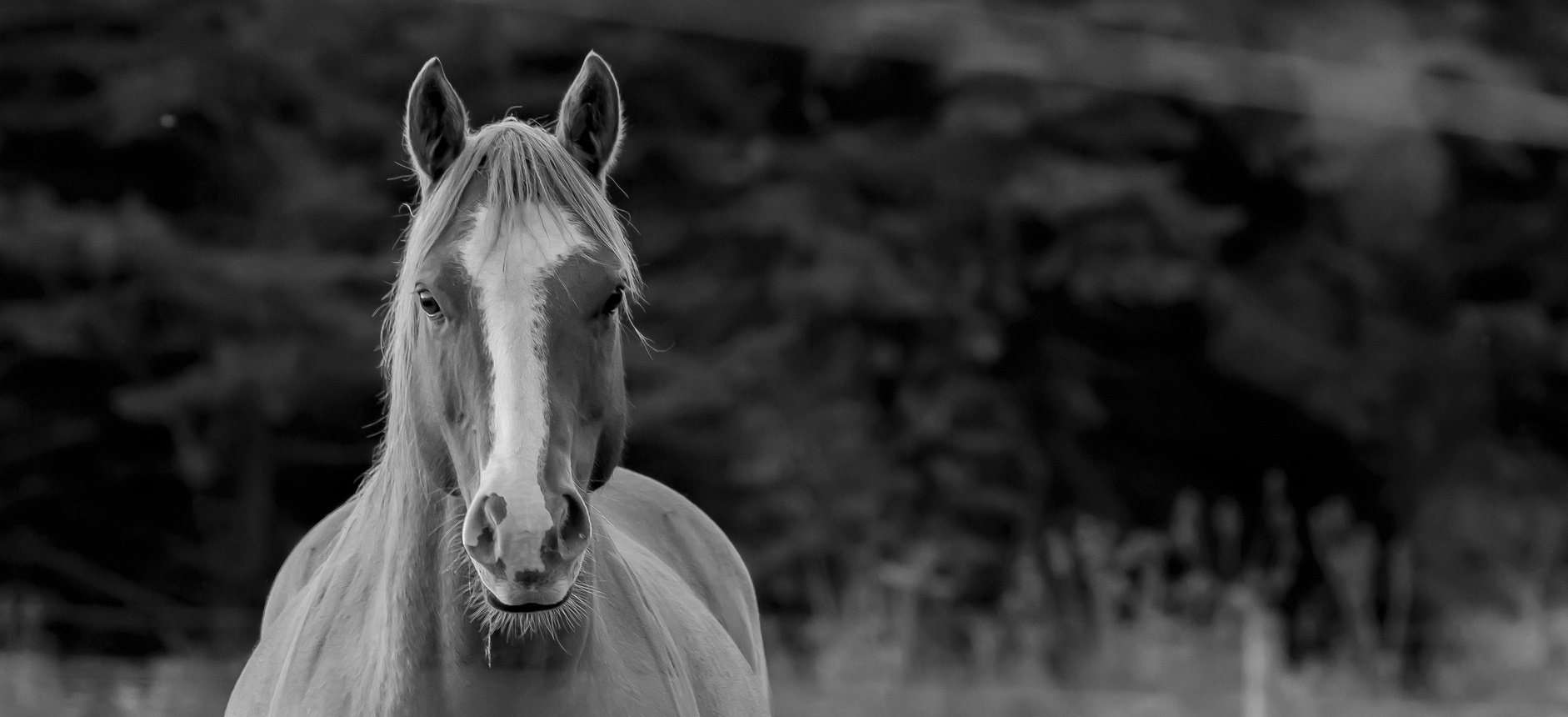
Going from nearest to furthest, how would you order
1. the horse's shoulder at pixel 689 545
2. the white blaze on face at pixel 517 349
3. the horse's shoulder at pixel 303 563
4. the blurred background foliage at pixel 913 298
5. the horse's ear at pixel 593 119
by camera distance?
the white blaze on face at pixel 517 349, the horse's ear at pixel 593 119, the horse's shoulder at pixel 303 563, the horse's shoulder at pixel 689 545, the blurred background foliage at pixel 913 298

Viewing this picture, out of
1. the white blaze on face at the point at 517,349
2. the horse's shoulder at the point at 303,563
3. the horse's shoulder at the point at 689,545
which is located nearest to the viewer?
the white blaze on face at the point at 517,349

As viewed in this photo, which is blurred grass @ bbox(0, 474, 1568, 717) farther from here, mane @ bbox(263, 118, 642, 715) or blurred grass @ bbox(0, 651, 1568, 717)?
mane @ bbox(263, 118, 642, 715)

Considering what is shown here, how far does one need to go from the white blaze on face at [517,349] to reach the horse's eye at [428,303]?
9cm

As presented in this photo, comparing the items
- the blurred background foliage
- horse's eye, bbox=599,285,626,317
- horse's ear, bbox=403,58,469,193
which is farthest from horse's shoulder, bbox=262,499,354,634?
the blurred background foliage

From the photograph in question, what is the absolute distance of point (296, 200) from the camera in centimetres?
990

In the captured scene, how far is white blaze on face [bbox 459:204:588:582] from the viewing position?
7.07 ft

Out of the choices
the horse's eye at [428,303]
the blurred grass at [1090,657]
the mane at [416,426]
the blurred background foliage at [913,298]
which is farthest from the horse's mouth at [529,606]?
the blurred background foliage at [913,298]

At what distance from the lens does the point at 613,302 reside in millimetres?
2504

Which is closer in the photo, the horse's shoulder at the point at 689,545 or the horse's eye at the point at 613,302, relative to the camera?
the horse's eye at the point at 613,302

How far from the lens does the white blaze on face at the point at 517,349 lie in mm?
2156

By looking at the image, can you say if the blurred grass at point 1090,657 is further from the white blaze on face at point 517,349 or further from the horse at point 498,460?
the white blaze on face at point 517,349

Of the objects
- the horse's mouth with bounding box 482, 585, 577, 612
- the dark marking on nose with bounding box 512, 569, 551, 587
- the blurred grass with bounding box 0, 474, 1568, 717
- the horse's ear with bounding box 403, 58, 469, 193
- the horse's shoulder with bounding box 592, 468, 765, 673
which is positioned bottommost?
the blurred grass with bounding box 0, 474, 1568, 717

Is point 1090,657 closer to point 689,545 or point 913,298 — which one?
point 913,298

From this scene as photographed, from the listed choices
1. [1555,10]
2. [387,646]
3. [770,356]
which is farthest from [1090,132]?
[387,646]
